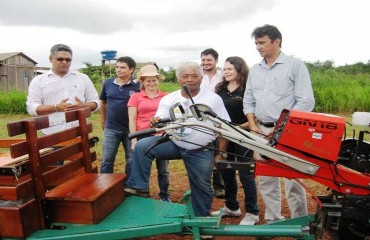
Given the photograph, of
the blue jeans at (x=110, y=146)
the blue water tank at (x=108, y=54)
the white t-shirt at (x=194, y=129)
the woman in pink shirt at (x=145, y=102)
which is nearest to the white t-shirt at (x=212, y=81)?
the woman in pink shirt at (x=145, y=102)

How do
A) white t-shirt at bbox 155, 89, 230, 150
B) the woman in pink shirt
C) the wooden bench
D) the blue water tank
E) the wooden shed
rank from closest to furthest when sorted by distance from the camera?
the wooden bench < white t-shirt at bbox 155, 89, 230, 150 < the woman in pink shirt < the blue water tank < the wooden shed

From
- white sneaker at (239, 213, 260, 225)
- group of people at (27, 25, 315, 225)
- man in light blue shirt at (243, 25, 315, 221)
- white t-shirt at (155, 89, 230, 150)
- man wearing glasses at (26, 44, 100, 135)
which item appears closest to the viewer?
white t-shirt at (155, 89, 230, 150)

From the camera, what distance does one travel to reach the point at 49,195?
317 cm

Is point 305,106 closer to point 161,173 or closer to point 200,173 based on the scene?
point 200,173

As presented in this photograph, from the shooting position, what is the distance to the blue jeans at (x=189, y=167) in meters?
3.79

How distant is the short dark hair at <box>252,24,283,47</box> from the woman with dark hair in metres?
0.67

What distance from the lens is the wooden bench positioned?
2.96m

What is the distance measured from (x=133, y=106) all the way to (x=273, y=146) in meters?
2.23

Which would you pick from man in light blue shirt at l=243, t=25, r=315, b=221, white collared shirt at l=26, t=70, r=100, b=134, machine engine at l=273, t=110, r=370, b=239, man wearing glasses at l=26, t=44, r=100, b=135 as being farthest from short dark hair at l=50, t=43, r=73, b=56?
machine engine at l=273, t=110, r=370, b=239

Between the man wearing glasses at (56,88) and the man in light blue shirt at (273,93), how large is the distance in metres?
2.00

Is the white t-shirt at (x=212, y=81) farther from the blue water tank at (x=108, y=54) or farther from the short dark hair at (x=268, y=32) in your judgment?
the blue water tank at (x=108, y=54)

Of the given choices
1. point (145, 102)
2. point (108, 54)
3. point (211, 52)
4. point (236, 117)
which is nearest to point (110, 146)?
point (145, 102)

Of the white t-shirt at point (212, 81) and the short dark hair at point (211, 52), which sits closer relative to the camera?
the white t-shirt at point (212, 81)

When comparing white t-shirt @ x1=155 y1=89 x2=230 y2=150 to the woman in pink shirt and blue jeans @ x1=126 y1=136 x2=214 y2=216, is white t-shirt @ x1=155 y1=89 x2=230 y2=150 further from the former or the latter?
the woman in pink shirt
